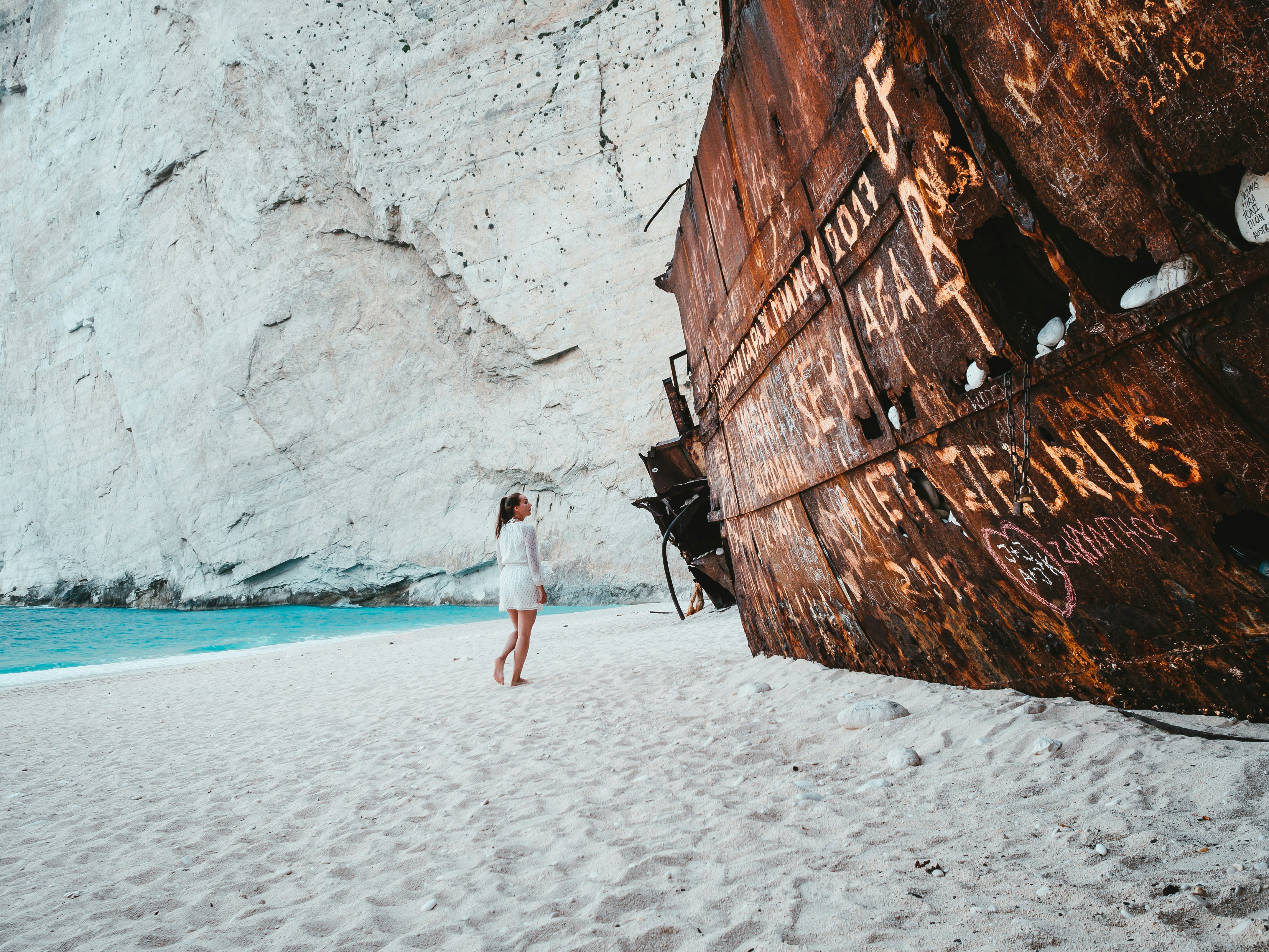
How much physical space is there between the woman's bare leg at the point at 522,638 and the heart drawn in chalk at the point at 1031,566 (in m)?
3.15

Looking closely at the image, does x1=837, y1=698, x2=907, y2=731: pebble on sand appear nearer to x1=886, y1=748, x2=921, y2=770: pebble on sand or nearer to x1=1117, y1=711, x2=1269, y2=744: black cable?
x1=886, y1=748, x2=921, y2=770: pebble on sand

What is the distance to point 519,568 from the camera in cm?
477

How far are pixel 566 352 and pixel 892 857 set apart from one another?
63.0 ft

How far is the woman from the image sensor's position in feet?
15.5

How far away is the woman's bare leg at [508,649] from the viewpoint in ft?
15.8

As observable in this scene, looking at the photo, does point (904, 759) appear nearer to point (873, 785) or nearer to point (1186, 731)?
point (873, 785)

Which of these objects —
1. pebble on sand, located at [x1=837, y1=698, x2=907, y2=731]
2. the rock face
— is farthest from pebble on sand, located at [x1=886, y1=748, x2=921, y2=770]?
the rock face

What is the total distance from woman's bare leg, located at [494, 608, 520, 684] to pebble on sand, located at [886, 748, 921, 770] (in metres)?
2.87

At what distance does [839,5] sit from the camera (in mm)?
2102

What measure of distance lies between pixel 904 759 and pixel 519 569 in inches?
118

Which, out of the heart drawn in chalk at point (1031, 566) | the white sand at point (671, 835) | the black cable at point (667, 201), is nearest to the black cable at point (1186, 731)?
the white sand at point (671, 835)

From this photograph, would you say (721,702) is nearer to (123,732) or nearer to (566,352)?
(123,732)

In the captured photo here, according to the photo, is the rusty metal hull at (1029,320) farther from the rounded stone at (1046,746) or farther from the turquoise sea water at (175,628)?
the turquoise sea water at (175,628)

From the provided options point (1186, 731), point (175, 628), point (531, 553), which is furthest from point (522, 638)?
point (175, 628)
